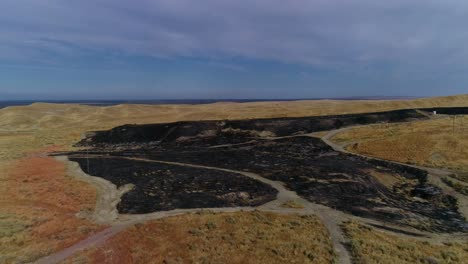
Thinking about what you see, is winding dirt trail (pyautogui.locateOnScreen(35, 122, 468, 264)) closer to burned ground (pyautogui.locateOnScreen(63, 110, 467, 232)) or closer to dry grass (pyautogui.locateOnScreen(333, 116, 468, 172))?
burned ground (pyautogui.locateOnScreen(63, 110, 467, 232))

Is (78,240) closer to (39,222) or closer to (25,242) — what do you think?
(25,242)

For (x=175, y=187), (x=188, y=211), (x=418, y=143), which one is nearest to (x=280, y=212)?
(x=188, y=211)

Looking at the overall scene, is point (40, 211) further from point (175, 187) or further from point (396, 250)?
point (396, 250)

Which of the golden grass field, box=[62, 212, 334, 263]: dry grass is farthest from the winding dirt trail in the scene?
the golden grass field

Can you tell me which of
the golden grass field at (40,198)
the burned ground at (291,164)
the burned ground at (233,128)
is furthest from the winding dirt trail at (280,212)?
the burned ground at (233,128)

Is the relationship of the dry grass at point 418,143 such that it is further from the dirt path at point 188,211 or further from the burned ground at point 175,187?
the burned ground at point 175,187
